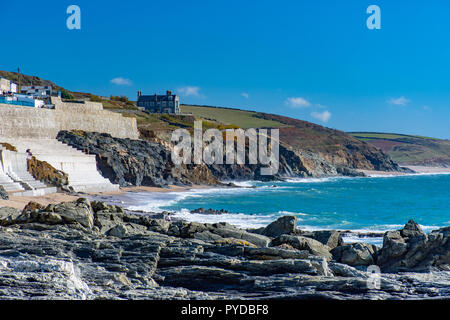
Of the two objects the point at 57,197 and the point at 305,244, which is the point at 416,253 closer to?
the point at 305,244

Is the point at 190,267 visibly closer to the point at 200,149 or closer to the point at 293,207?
the point at 293,207

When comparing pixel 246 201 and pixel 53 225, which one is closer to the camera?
pixel 53 225

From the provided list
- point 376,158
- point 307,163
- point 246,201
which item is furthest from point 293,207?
point 376,158

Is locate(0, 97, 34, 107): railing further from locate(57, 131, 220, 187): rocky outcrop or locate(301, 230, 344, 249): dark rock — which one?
locate(301, 230, 344, 249): dark rock

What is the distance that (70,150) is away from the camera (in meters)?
48.6

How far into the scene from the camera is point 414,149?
585ft

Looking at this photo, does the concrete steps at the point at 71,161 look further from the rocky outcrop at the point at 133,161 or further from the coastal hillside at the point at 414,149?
the coastal hillside at the point at 414,149

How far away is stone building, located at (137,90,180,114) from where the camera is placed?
115 meters

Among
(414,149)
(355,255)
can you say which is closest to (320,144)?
(414,149)

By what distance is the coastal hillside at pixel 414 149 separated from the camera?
165500mm

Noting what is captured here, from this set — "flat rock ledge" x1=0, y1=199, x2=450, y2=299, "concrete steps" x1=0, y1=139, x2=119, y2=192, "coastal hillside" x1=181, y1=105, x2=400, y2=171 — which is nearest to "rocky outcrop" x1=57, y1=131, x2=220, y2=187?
"concrete steps" x1=0, y1=139, x2=119, y2=192

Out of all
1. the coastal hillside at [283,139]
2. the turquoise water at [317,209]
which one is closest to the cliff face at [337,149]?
the coastal hillside at [283,139]
